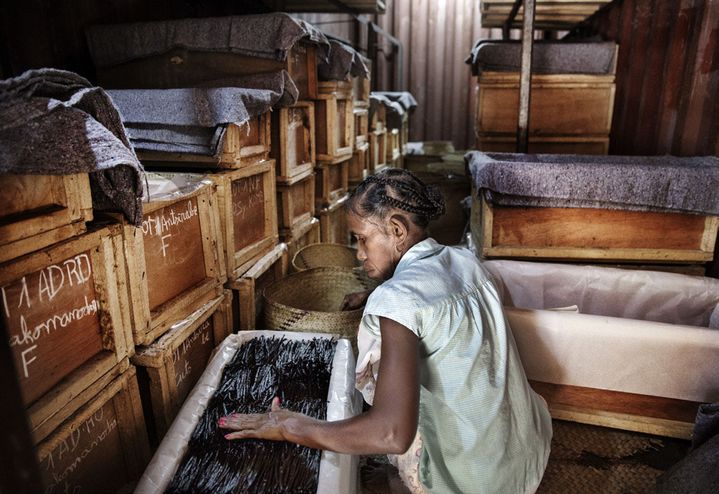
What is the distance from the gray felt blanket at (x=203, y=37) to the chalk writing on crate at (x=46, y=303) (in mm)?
1979

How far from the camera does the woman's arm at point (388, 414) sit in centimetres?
133

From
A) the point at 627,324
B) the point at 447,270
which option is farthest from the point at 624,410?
the point at 447,270

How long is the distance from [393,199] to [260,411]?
3.07ft

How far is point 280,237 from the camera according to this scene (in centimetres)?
360

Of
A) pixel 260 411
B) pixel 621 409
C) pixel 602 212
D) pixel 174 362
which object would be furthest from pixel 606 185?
pixel 174 362

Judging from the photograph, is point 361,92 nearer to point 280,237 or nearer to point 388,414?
point 280,237

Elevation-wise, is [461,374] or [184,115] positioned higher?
[184,115]

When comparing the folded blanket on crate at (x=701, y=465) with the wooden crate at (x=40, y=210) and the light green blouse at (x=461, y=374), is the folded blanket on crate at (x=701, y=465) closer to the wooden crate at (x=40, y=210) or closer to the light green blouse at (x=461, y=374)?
the light green blouse at (x=461, y=374)

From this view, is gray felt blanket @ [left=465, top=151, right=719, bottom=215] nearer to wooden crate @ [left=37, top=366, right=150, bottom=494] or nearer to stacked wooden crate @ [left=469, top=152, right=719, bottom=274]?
stacked wooden crate @ [left=469, top=152, right=719, bottom=274]

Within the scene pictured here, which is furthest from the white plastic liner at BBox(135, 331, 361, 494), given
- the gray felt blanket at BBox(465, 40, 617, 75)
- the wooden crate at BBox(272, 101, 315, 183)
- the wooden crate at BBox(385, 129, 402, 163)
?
the wooden crate at BBox(385, 129, 402, 163)

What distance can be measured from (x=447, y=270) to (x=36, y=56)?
2.94 metres

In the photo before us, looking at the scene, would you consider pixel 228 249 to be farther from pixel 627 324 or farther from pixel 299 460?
pixel 627 324

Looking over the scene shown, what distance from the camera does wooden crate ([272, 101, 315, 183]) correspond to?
3.31 m

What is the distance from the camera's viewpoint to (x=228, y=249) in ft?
8.44
